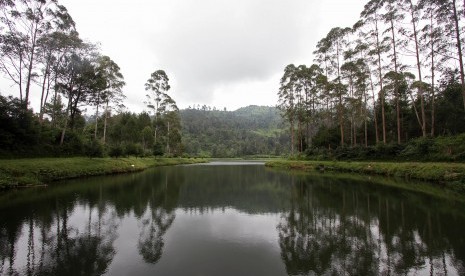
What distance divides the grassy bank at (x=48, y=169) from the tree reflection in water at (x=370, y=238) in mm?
17722

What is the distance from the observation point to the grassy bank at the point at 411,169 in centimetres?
1955

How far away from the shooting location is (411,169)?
81.4 ft

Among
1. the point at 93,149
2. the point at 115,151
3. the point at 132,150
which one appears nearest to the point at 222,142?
the point at 132,150

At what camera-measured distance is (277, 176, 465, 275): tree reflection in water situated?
6398 mm

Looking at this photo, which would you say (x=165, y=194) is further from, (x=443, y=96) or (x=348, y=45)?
(x=443, y=96)

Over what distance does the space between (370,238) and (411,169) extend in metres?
20.3

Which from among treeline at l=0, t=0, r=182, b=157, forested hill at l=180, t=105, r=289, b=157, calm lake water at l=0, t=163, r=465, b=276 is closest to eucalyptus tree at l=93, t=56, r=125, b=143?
treeline at l=0, t=0, r=182, b=157

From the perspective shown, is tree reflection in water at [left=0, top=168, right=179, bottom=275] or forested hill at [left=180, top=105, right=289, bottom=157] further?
forested hill at [left=180, top=105, right=289, bottom=157]

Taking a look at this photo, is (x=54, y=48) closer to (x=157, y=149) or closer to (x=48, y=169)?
(x=48, y=169)

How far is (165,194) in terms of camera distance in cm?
1759

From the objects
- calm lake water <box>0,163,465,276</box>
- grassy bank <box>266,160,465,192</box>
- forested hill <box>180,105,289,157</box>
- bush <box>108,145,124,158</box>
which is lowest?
calm lake water <box>0,163,465,276</box>

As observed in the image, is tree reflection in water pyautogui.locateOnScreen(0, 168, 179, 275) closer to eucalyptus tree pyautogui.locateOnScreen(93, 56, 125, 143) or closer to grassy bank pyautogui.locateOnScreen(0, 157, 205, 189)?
grassy bank pyautogui.locateOnScreen(0, 157, 205, 189)

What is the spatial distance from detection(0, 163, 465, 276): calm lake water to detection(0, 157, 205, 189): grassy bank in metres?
3.19

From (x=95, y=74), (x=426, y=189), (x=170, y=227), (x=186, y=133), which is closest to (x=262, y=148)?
(x=186, y=133)
